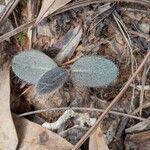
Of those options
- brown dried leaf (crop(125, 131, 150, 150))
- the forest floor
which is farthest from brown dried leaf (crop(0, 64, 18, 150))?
brown dried leaf (crop(125, 131, 150, 150))

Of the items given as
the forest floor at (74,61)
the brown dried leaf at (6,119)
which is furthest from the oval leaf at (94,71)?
the brown dried leaf at (6,119)

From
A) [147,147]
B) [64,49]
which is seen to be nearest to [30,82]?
[64,49]

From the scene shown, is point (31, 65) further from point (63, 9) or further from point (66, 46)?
point (63, 9)

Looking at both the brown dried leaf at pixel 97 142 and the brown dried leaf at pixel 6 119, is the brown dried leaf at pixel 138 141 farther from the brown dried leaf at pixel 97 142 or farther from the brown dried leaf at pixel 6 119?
the brown dried leaf at pixel 6 119

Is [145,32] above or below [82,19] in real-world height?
below

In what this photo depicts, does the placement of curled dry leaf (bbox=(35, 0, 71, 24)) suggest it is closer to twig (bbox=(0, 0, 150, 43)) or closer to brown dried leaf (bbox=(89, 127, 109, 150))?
twig (bbox=(0, 0, 150, 43))

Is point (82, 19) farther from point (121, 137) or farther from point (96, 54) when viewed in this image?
point (121, 137)
